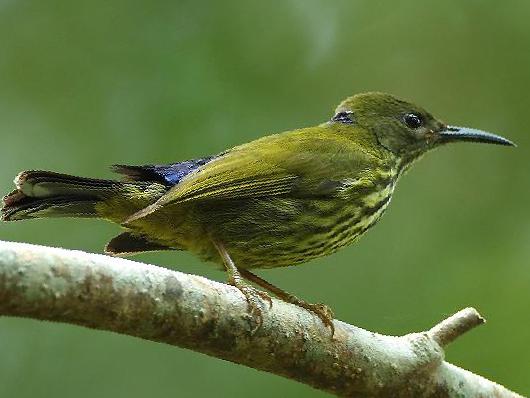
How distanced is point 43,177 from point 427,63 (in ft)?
10.2

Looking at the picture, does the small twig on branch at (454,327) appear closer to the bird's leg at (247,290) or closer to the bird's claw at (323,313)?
the bird's claw at (323,313)

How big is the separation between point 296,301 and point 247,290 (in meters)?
0.75

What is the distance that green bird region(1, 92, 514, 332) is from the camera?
418 cm

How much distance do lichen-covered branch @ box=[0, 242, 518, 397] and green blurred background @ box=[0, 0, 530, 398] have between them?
931mm

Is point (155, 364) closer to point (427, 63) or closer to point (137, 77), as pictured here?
point (137, 77)

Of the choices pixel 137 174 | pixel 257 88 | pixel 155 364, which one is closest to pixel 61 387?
pixel 155 364

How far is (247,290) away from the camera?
3.61m

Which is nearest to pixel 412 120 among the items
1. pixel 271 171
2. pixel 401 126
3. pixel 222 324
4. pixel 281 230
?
pixel 401 126

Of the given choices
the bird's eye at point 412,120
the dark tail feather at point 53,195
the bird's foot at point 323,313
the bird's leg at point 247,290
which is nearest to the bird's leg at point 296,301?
the bird's foot at point 323,313

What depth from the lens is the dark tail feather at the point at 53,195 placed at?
395 cm

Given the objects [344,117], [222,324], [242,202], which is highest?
[344,117]

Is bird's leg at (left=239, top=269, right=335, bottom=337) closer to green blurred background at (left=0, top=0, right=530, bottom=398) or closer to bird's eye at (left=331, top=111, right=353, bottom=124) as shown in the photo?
green blurred background at (left=0, top=0, right=530, bottom=398)

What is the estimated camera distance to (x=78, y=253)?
2896 mm

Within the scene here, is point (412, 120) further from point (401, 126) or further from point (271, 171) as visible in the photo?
point (271, 171)
